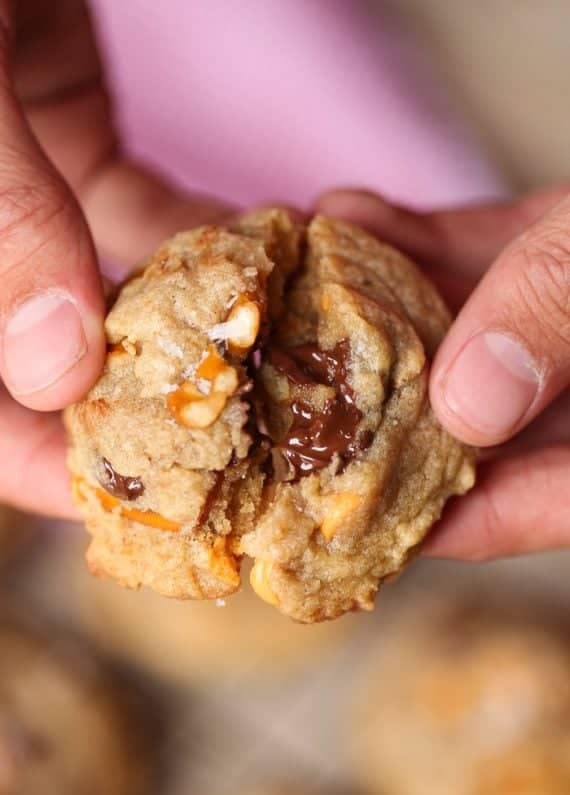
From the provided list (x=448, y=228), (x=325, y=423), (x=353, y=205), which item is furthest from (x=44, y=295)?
(x=448, y=228)

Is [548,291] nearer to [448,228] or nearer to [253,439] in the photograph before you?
[253,439]

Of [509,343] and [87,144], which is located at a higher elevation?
Result: [509,343]

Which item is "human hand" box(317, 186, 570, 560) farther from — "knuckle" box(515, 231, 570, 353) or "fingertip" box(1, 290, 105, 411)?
"fingertip" box(1, 290, 105, 411)

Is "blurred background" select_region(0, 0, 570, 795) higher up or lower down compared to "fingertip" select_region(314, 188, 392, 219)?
lower down

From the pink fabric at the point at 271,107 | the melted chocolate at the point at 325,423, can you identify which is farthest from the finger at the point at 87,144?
the melted chocolate at the point at 325,423

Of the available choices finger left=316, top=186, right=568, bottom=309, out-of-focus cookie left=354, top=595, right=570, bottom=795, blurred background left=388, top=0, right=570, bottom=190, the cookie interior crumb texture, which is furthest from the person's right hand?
blurred background left=388, top=0, right=570, bottom=190

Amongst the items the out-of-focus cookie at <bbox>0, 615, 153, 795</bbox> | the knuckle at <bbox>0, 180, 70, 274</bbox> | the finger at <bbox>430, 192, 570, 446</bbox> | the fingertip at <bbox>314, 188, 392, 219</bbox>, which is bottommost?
the out-of-focus cookie at <bbox>0, 615, 153, 795</bbox>

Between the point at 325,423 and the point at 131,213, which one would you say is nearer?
the point at 325,423

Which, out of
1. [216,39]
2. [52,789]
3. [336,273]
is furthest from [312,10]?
[52,789]
